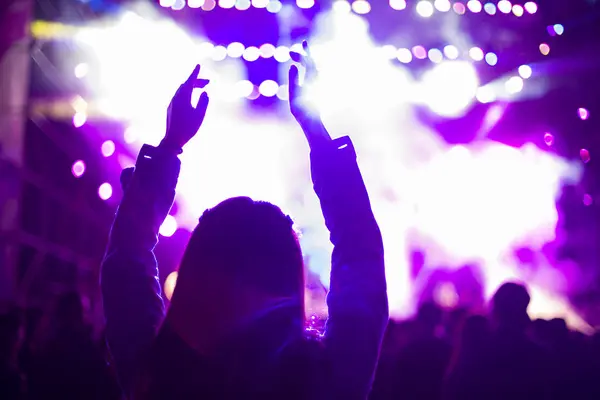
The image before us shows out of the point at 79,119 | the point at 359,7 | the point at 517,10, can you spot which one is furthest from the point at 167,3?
the point at 517,10

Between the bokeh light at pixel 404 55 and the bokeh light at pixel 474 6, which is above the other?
the bokeh light at pixel 474 6

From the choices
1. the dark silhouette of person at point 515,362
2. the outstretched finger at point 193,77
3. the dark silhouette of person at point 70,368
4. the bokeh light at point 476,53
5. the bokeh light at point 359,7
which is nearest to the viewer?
the outstretched finger at point 193,77

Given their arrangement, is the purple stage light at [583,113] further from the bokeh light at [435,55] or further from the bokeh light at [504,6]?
the bokeh light at [435,55]

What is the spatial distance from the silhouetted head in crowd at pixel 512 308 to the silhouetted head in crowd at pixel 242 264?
2.10m

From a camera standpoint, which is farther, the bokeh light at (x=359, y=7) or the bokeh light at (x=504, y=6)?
the bokeh light at (x=504, y=6)

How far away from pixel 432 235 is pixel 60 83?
7195 millimetres

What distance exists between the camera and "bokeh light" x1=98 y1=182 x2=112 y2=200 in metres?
11.5

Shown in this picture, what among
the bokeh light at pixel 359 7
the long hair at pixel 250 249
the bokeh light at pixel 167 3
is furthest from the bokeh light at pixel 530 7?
the long hair at pixel 250 249

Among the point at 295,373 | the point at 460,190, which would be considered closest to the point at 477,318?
the point at 295,373

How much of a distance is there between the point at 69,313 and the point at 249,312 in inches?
102

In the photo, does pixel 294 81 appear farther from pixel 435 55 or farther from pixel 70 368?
pixel 435 55

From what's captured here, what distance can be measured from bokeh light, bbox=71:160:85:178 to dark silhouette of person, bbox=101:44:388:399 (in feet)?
32.9

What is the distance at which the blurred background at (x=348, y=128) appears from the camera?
8.09 meters

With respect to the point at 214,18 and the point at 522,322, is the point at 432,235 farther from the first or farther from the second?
the point at 522,322
